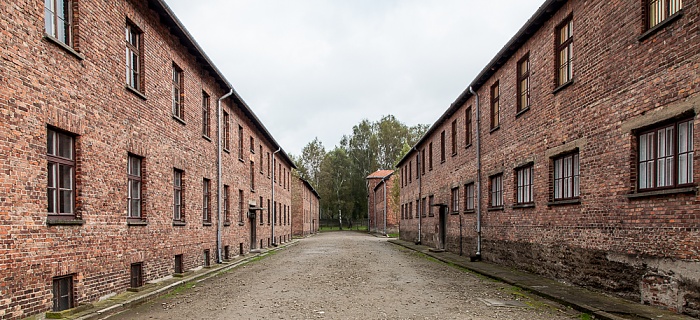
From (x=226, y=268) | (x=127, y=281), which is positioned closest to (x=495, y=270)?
(x=226, y=268)

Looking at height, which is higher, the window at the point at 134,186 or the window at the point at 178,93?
the window at the point at 178,93

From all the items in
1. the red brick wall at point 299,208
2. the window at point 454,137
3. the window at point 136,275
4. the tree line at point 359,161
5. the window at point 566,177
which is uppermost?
the tree line at point 359,161

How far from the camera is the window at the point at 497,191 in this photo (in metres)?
15.9

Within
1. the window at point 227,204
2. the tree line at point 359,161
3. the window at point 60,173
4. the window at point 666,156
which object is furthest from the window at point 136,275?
the tree line at point 359,161

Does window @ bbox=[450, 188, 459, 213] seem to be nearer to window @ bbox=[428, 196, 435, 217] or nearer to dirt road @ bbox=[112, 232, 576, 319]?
window @ bbox=[428, 196, 435, 217]

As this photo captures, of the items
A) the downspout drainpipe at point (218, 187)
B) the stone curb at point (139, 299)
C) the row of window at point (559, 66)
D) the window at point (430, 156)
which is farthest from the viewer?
the window at point (430, 156)

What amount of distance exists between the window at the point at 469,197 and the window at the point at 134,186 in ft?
39.7

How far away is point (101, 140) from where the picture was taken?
9.13 metres

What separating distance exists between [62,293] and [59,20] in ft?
14.3

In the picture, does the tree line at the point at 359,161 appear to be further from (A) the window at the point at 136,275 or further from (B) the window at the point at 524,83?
(A) the window at the point at 136,275

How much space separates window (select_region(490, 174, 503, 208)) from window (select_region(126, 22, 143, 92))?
10868 millimetres

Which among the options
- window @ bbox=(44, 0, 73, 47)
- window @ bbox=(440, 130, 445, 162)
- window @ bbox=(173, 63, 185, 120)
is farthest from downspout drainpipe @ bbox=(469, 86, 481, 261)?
window @ bbox=(44, 0, 73, 47)

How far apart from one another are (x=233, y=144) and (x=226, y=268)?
629 centimetres

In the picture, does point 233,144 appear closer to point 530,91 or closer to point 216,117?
point 216,117
